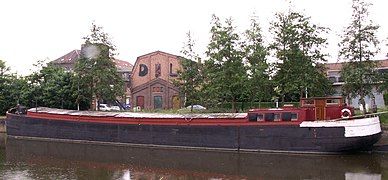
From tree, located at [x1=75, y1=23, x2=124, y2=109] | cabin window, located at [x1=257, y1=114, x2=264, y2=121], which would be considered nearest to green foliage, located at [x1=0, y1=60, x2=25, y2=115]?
tree, located at [x1=75, y1=23, x2=124, y2=109]

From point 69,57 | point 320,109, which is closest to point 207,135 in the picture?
point 320,109

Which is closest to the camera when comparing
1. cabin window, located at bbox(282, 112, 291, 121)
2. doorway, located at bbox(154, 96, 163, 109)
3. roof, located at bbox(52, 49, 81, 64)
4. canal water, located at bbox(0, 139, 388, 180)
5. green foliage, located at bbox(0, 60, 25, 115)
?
canal water, located at bbox(0, 139, 388, 180)

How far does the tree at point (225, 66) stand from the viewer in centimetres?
4303

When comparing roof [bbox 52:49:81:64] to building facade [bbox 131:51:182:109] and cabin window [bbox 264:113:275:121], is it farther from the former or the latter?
cabin window [bbox 264:113:275:121]

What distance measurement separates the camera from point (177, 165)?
92.2ft

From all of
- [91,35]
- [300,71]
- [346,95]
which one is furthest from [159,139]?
[91,35]

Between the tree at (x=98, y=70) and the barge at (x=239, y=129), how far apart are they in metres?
8.38

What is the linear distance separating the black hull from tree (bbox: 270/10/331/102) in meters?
7.91

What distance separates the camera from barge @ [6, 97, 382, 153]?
3078 cm

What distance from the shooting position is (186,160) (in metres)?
30.1

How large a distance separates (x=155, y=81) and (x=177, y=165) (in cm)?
3816

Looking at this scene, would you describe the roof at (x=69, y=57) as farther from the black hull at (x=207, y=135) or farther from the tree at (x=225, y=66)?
the tree at (x=225, y=66)

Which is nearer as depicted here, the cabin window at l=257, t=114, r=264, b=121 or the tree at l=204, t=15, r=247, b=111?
the cabin window at l=257, t=114, r=264, b=121

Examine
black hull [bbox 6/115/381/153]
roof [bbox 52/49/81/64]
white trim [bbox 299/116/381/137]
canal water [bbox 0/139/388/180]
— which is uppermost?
roof [bbox 52/49/81/64]
